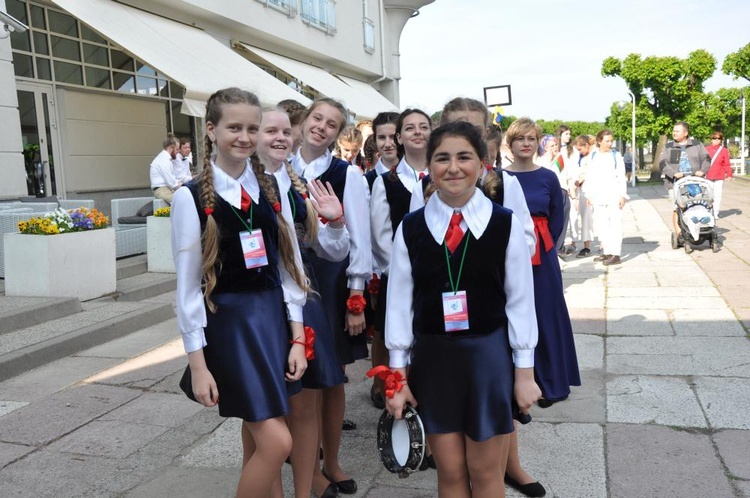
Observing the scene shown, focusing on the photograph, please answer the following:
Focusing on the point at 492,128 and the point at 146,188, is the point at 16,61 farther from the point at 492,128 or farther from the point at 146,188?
the point at 492,128

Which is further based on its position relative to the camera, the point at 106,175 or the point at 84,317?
the point at 106,175

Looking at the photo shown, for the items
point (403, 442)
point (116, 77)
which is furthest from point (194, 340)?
point (116, 77)

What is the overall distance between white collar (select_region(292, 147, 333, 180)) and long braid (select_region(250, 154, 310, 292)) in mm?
733

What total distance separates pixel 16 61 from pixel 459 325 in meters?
11.0

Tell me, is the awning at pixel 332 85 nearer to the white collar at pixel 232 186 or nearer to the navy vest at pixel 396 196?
the navy vest at pixel 396 196

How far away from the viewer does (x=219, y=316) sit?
2.49 m

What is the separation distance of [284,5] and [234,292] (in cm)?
1602

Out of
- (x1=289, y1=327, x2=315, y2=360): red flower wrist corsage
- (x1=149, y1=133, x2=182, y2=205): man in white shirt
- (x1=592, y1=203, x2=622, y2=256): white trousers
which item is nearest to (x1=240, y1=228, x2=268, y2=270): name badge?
(x1=289, y1=327, x2=315, y2=360): red flower wrist corsage

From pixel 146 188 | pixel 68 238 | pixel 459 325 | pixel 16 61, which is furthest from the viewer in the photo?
pixel 146 188

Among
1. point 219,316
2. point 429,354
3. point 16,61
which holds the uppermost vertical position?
point 16,61

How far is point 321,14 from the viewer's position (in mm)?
19750

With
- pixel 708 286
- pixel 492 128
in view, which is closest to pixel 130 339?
pixel 492 128

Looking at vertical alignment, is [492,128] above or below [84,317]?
above

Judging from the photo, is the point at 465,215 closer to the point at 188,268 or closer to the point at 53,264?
the point at 188,268
